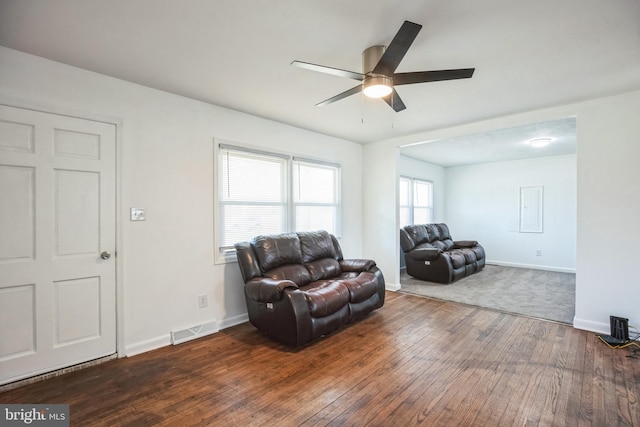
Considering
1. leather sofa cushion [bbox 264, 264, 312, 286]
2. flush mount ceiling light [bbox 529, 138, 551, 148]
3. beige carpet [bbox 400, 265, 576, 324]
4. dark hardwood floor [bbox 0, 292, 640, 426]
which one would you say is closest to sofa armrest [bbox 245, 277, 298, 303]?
leather sofa cushion [bbox 264, 264, 312, 286]

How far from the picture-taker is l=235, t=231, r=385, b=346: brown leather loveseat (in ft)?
8.98

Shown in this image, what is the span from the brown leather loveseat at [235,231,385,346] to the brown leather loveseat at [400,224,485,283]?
197 cm

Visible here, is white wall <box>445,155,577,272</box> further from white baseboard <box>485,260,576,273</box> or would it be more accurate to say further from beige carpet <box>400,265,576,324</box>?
beige carpet <box>400,265,576,324</box>

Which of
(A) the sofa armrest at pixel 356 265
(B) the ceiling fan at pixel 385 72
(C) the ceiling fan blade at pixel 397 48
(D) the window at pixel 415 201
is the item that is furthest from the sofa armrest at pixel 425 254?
(C) the ceiling fan blade at pixel 397 48

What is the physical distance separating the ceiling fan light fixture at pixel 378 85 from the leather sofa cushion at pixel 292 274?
206 cm

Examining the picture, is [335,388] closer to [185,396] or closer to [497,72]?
[185,396]

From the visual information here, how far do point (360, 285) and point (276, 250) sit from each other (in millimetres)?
1037

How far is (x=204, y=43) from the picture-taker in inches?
82.4

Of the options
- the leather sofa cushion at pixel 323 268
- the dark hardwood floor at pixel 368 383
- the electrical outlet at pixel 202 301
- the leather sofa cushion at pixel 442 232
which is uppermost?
the leather sofa cushion at pixel 442 232

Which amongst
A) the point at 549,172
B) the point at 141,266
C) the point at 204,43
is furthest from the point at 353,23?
the point at 549,172

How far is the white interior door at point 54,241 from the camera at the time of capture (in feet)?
7.17

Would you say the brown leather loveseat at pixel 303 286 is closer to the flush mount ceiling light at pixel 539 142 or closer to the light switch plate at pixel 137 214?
the light switch plate at pixel 137 214

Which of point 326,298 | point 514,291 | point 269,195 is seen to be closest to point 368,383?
point 326,298

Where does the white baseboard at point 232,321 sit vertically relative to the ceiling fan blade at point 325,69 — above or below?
below
